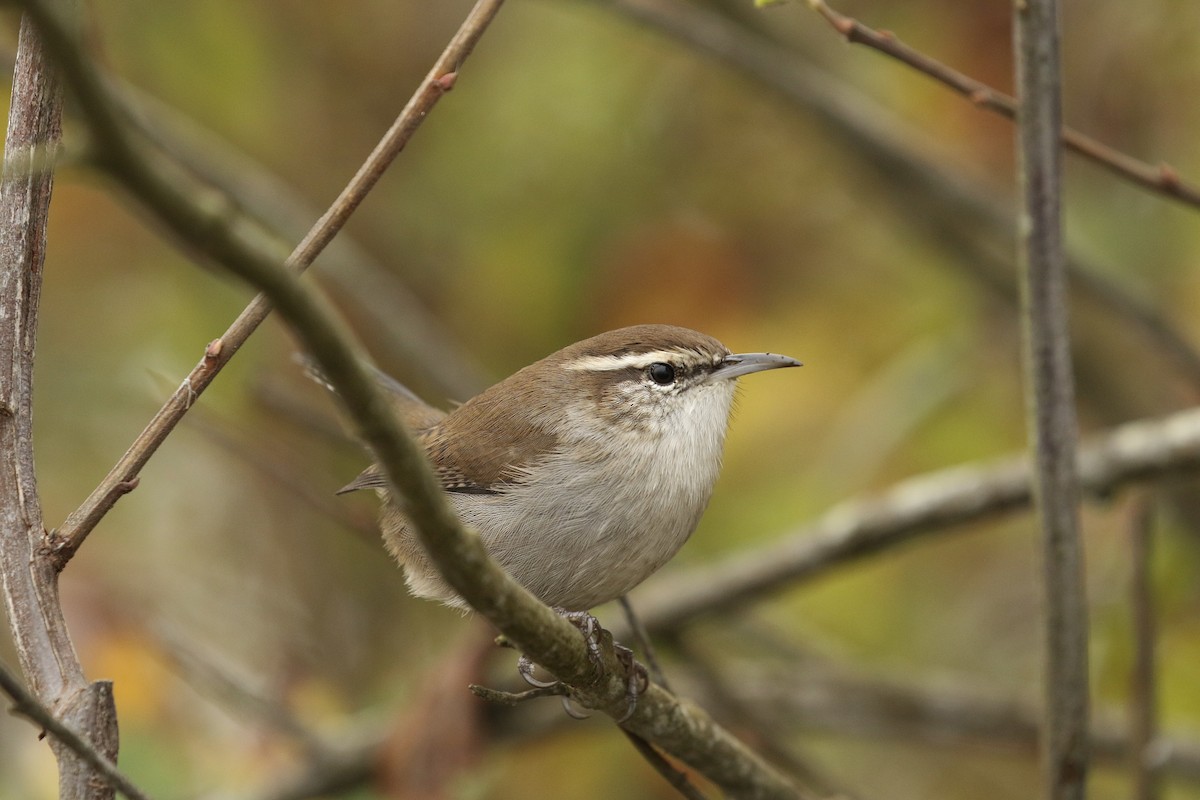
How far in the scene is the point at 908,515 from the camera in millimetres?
4457

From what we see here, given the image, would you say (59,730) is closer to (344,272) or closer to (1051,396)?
(1051,396)

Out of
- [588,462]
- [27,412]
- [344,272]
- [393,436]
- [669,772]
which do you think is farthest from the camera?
[344,272]

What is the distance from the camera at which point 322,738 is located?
17.0 feet

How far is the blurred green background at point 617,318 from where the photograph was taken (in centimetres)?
557

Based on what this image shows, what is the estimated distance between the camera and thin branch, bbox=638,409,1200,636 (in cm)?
416

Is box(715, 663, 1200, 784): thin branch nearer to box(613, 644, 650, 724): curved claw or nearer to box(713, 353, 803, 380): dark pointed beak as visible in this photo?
box(713, 353, 803, 380): dark pointed beak

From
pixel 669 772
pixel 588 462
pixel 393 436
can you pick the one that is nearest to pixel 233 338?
pixel 393 436

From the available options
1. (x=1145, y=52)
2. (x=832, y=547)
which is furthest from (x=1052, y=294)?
(x=1145, y=52)

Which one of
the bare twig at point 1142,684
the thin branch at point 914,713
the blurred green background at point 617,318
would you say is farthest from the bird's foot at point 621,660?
the blurred green background at point 617,318

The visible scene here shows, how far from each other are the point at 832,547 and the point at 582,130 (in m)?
2.71

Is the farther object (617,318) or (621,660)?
(617,318)

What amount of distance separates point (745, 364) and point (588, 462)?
1.92 ft

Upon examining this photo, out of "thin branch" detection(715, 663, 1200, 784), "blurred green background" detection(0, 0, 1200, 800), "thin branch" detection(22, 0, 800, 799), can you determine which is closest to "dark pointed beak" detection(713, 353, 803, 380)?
"thin branch" detection(22, 0, 800, 799)

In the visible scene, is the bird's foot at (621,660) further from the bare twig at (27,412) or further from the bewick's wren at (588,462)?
the bare twig at (27,412)
